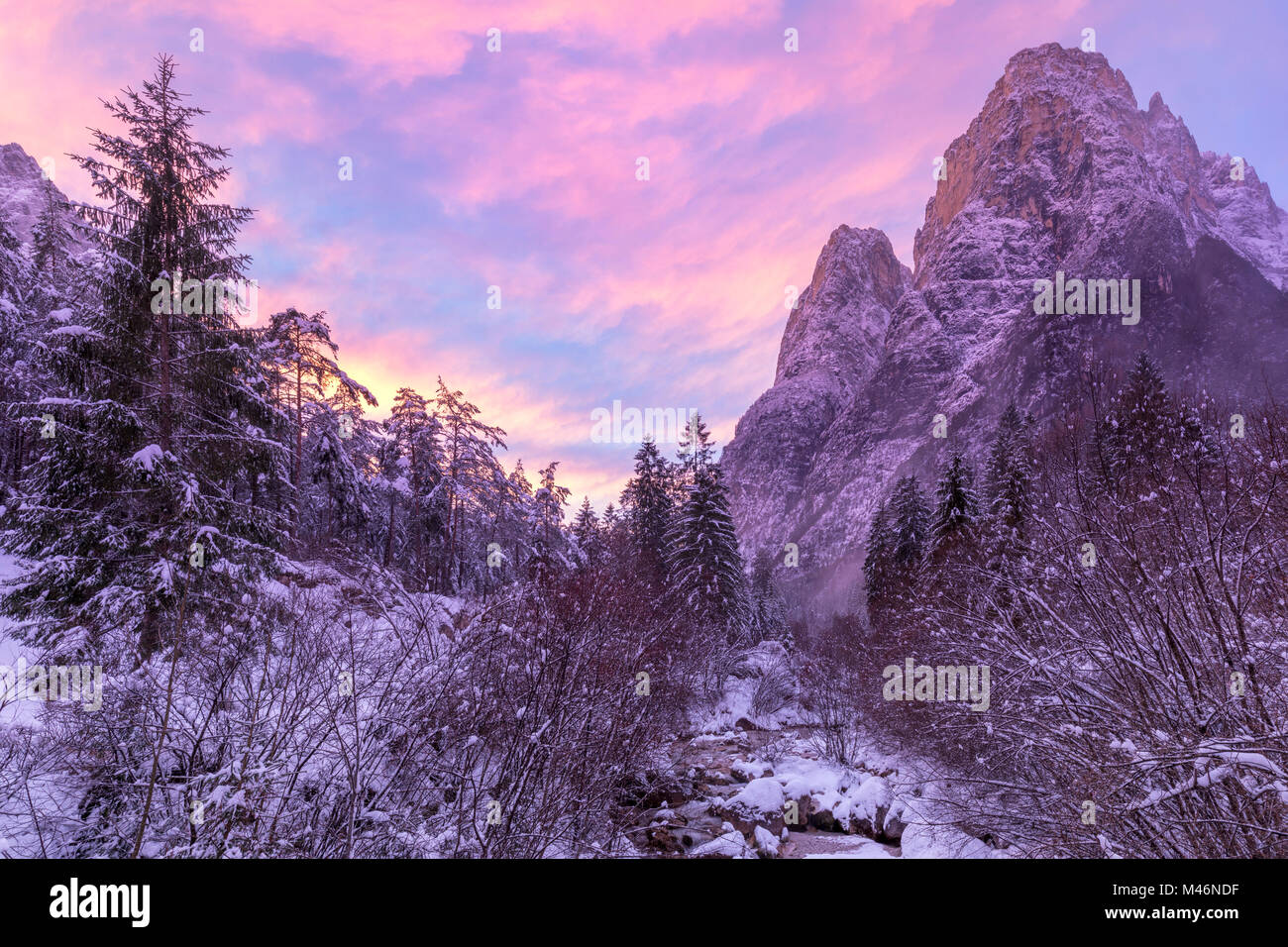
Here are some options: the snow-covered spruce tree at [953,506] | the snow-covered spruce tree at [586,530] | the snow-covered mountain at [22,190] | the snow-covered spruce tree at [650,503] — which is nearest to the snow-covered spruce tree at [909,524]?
the snow-covered spruce tree at [953,506]

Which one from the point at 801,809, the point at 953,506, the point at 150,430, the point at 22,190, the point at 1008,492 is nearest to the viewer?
the point at 150,430

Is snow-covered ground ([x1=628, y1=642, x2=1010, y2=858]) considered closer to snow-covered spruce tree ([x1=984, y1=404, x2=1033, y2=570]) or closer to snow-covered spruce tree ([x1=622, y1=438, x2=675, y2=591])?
snow-covered spruce tree ([x1=984, y1=404, x2=1033, y2=570])

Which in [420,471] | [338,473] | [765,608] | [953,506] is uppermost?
[420,471]

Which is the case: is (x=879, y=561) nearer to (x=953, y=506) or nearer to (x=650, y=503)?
(x=953, y=506)

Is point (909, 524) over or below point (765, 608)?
over

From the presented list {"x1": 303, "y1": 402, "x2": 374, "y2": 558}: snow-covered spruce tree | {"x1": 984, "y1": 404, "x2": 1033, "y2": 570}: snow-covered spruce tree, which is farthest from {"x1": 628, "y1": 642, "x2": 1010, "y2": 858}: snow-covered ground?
{"x1": 303, "y1": 402, "x2": 374, "y2": 558}: snow-covered spruce tree

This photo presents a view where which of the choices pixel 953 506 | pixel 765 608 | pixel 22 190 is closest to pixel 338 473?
pixel 953 506

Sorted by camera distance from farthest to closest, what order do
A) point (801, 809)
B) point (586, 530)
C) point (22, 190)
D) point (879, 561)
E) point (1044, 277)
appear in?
point (1044, 277), point (586, 530), point (22, 190), point (879, 561), point (801, 809)
